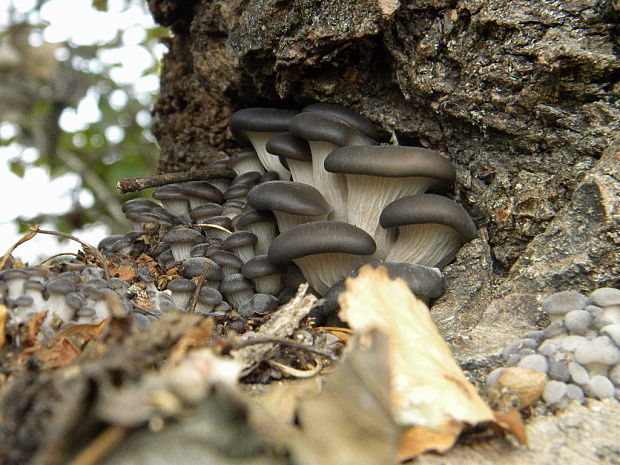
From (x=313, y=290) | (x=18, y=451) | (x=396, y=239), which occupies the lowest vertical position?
(x=313, y=290)

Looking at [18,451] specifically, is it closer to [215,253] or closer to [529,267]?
[215,253]

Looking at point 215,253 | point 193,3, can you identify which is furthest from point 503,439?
point 193,3

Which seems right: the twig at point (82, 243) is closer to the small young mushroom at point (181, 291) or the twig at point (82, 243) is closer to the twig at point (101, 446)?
the small young mushroom at point (181, 291)

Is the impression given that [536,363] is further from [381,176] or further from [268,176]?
[268,176]

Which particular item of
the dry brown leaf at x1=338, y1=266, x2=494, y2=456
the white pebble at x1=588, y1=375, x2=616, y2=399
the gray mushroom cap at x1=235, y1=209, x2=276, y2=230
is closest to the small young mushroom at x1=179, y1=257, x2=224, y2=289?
the gray mushroom cap at x1=235, y1=209, x2=276, y2=230

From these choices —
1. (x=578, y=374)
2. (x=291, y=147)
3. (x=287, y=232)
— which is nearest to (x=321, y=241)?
(x=287, y=232)
